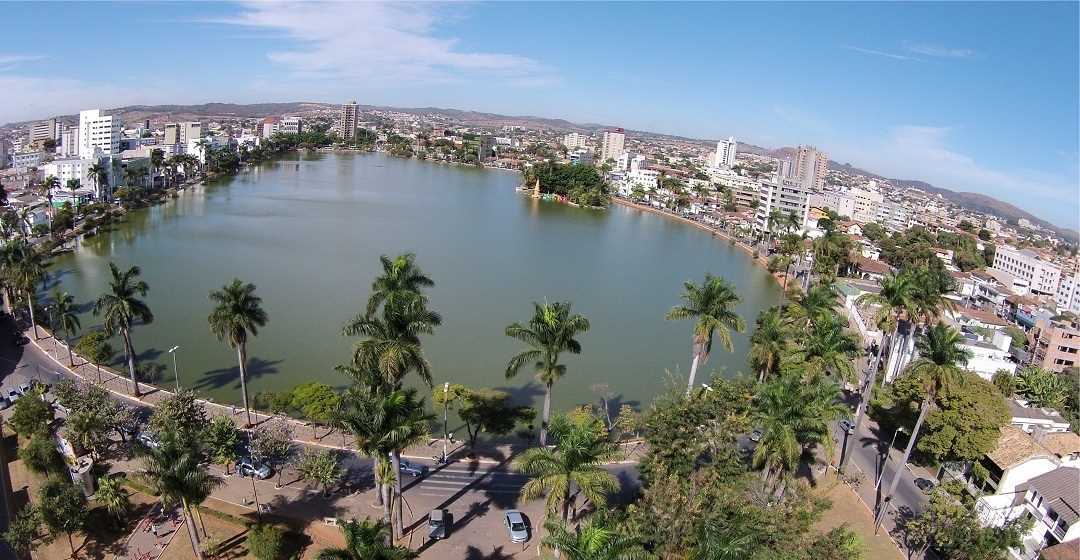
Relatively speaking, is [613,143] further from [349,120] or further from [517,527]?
[517,527]

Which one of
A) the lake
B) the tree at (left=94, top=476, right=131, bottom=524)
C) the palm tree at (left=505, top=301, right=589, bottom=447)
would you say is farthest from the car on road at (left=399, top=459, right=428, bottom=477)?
the lake

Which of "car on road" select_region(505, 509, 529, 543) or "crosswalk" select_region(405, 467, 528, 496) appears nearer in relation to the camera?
"car on road" select_region(505, 509, 529, 543)

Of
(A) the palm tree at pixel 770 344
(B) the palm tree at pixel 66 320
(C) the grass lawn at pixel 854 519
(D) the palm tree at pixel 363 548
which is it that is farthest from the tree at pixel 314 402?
(C) the grass lawn at pixel 854 519

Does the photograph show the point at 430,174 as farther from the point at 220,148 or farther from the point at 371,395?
the point at 371,395

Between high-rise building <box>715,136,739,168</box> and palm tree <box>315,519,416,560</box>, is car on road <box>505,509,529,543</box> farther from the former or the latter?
high-rise building <box>715,136,739,168</box>

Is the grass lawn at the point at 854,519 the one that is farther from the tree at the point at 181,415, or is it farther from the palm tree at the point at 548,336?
the tree at the point at 181,415

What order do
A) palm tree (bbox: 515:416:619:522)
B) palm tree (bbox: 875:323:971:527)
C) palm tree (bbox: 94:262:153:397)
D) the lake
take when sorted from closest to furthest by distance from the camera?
palm tree (bbox: 515:416:619:522) → palm tree (bbox: 875:323:971:527) → palm tree (bbox: 94:262:153:397) → the lake
